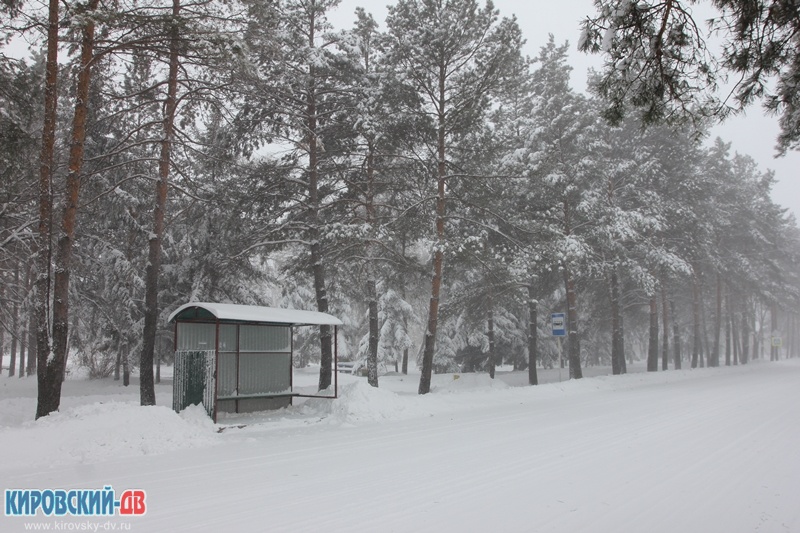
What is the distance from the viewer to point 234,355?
13.9m

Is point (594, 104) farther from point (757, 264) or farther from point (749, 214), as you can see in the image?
point (757, 264)

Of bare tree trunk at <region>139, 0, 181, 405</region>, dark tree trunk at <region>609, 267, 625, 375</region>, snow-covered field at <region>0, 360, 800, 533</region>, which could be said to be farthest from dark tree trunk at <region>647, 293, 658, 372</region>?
bare tree trunk at <region>139, 0, 181, 405</region>

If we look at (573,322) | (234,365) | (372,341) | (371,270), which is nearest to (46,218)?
(234,365)

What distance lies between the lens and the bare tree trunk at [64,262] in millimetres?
10203

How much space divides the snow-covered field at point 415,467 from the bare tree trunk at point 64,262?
39.1 inches

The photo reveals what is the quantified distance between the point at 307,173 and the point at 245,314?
24.1ft

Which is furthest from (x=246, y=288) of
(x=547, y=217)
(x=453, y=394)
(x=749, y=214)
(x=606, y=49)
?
(x=749, y=214)

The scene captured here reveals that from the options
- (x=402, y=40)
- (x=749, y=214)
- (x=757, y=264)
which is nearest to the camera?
(x=402, y=40)

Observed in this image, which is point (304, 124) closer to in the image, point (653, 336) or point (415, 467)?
point (415, 467)

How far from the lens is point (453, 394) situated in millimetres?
16625

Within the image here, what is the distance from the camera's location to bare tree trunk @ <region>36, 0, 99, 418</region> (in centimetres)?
1020

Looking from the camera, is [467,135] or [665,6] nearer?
[665,6]

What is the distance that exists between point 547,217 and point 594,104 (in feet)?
22.6

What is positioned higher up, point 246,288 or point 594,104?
point 594,104
